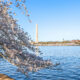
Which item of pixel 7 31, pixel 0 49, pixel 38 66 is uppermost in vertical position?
pixel 7 31

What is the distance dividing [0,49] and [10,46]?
93 centimetres

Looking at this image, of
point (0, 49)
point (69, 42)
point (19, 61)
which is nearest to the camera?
point (19, 61)

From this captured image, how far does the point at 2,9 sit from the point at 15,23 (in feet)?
4.23

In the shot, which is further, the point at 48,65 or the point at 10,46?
the point at 48,65

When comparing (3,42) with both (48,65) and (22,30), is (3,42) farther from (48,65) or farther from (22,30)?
(48,65)

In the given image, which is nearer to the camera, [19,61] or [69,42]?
[19,61]

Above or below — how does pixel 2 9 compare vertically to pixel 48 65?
above

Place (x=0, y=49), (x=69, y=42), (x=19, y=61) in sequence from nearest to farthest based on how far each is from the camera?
1. (x=19, y=61)
2. (x=0, y=49)
3. (x=69, y=42)

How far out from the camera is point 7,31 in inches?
419

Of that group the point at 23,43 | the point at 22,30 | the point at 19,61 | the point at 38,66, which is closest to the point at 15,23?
the point at 22,30

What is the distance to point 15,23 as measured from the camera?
35.7ft

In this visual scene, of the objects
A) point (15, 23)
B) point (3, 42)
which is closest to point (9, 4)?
point (15, 23)

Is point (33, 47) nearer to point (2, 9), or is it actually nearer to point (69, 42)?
point (2, 9)

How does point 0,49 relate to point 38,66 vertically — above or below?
above
